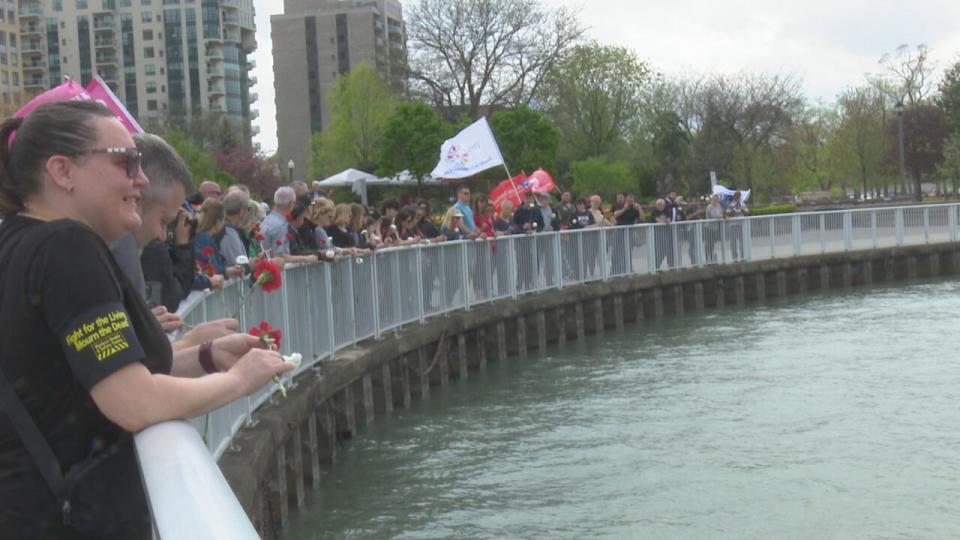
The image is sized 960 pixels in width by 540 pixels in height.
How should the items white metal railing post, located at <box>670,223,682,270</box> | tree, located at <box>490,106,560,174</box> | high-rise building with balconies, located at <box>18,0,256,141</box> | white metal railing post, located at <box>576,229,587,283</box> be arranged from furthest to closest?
high-rise building with balconies, located at <box>18,0,256,141</box> < tree, located at <box>490,106,560,174</box> < white metal railing post, located at <box>670,223,682,270</box> < white metal railing post, located at <box>576,229,587,283</box>

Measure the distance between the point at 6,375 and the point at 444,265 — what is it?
57.2 ft

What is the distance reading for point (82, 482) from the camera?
2818 mm

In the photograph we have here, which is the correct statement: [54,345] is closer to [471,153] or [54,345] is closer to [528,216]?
[528,216]

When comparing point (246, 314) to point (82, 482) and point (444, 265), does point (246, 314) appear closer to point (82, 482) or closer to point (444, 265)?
point (82, 482)

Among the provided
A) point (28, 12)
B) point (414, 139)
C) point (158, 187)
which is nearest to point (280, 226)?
point (158, 187)

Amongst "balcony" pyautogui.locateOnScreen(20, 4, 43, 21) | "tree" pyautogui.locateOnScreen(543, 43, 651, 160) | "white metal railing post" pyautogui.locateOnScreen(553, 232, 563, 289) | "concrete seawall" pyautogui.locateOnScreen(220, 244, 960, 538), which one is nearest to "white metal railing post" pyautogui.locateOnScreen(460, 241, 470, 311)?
"concrete seawall" pyautogui.locateOnScreen(220, 244, 960, 538)

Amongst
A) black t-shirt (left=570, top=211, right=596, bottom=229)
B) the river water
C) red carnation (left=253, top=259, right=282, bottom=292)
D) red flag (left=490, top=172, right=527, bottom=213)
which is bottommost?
the river water

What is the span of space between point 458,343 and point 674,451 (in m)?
7.40

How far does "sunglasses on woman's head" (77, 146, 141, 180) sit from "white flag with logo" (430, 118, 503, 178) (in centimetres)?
2277

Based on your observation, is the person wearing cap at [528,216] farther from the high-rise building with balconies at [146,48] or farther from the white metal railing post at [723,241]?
the high-rise building with balconies at [146,48]

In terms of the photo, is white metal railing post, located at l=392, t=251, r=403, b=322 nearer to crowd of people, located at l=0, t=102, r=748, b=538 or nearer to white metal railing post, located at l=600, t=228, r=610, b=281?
white metal railing post, located at l=600, t=228, r=610, b=281

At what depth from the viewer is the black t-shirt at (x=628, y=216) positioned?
29658mm

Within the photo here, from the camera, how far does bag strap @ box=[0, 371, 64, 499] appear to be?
2766 millimetres

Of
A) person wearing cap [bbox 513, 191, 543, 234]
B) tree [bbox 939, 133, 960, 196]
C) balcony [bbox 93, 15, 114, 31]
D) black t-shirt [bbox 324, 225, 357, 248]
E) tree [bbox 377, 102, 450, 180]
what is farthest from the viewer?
→ balcony [bbox 93, 15, 114, 31]
